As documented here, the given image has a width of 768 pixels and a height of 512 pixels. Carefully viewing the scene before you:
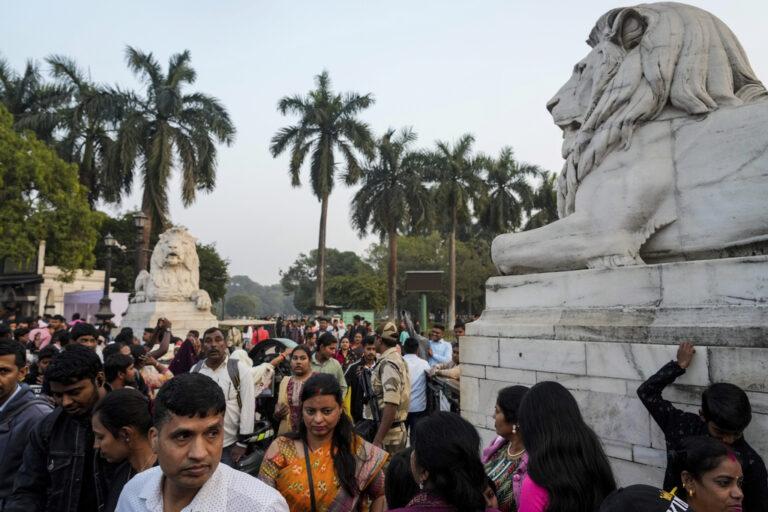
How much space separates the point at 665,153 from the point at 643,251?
0.85 m

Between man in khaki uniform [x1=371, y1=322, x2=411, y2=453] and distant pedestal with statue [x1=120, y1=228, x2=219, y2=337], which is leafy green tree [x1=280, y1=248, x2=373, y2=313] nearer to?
distant pedestal with statue [x1=120, y1=228, x2=219, y2=337]

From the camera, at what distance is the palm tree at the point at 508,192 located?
36031 mm

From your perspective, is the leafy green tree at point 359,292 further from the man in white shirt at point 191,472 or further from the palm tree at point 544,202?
the man in white shirt at point 191,472

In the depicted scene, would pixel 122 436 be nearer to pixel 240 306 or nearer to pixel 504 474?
pixel 504 474

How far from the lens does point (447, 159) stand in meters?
31.9

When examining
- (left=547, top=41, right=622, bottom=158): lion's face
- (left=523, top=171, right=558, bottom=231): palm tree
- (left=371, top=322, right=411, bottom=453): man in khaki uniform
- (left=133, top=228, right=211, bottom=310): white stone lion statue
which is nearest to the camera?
(left=371, top=322, right=411, bottom=453): man in khaki uniform

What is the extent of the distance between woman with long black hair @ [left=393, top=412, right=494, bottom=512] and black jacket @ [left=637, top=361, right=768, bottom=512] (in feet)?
3.25

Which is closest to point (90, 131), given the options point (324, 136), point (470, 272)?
point (324, 136)

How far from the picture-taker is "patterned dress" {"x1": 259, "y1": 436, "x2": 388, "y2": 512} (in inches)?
94.2

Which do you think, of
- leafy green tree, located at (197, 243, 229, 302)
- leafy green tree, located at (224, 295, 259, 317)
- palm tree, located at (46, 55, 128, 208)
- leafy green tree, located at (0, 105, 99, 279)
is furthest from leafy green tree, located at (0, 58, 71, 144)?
leafy green tree, located at (224, 295, 259, 317)

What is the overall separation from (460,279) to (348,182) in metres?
16.7

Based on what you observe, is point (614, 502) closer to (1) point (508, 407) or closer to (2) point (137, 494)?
(1) point (508, 407)

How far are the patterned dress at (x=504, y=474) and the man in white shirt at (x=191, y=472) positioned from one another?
4.07ft

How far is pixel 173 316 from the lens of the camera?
1559 cm
